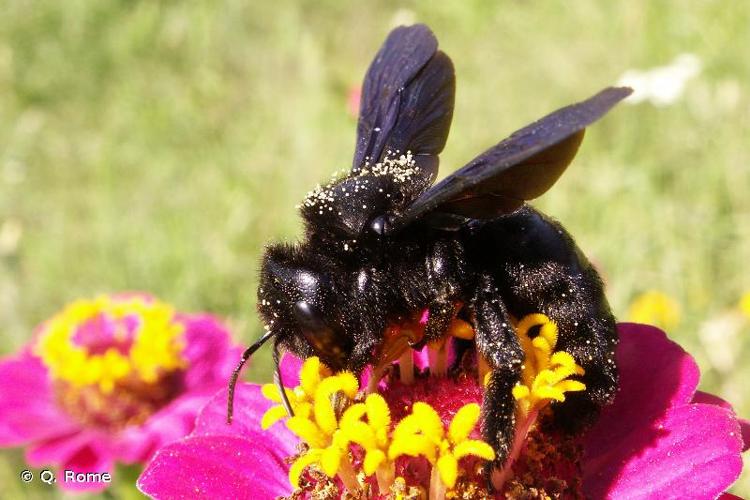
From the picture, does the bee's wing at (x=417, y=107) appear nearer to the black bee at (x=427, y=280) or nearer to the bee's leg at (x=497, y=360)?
the black bee at (x=427, y=280)

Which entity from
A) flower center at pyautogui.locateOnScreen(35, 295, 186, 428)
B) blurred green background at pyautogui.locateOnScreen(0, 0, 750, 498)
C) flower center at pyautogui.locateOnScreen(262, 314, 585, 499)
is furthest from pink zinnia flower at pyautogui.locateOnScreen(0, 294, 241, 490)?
flower center at pyautogui.locateOnScreen(262, 314, 585, 499)

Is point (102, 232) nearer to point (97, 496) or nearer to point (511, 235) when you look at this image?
point (97, 496)

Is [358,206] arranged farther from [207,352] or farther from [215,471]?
[207,352]

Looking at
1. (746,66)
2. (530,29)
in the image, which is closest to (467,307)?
(746,66)

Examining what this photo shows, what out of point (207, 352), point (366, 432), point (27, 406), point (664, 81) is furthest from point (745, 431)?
point (664, 81)

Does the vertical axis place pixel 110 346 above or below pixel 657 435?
above
